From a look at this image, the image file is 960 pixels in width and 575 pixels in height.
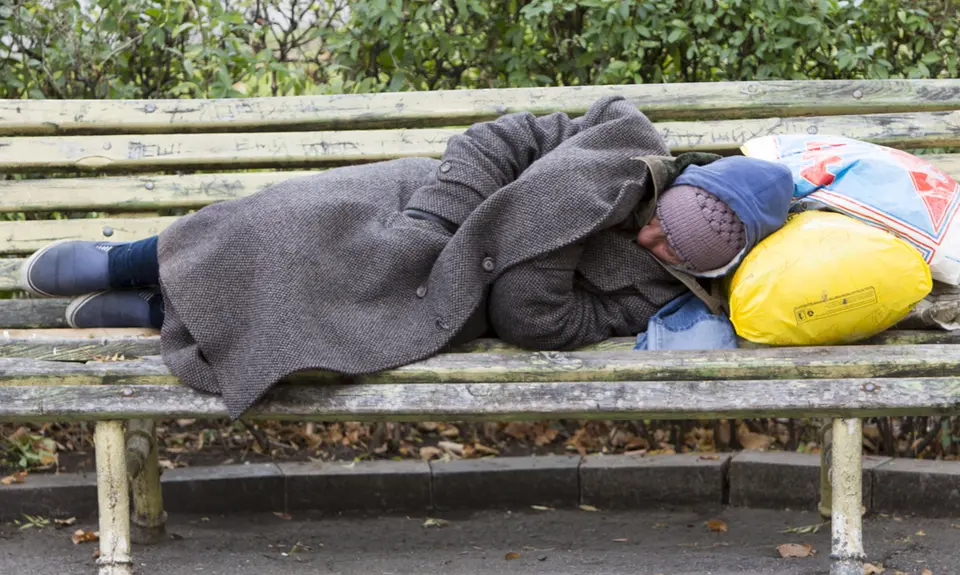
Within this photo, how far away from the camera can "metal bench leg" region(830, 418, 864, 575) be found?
2535 mm

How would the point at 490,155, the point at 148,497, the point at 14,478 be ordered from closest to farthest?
the point at 490,155
the point at 148,497
the point at 14,478

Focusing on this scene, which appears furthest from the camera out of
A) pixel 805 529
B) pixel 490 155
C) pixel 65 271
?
pixel 805 529

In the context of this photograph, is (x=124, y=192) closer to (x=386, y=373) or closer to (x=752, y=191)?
(x=386, y=373)

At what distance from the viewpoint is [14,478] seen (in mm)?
3621

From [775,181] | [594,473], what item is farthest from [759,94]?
[594,473]

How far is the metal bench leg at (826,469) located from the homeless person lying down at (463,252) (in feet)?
2.08

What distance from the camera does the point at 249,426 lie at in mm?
3902

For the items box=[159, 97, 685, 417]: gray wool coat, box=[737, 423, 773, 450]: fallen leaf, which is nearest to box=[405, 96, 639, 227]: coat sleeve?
box=[159, 97, 685, 417]: gray wool coat

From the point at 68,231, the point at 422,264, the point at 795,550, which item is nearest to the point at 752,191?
the point at 422,264

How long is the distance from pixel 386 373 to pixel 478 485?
3.98 feet

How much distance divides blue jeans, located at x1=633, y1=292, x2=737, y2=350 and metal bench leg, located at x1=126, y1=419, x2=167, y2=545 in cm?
137

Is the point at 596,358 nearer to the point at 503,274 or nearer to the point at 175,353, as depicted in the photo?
the point at 503,274

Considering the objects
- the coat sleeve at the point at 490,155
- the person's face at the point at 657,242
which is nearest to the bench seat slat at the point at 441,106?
the coat sleeve at the point at 490,155

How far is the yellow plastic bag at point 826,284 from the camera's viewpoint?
2.47 m
